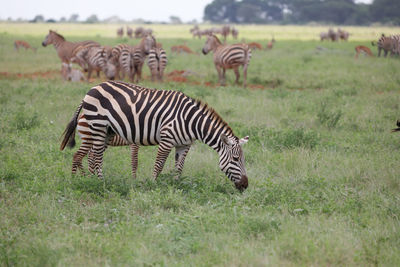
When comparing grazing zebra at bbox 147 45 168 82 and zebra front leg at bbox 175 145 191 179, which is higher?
grazing zebra at bbox 147 45 168 82

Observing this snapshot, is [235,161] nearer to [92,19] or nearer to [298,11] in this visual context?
[298,11]

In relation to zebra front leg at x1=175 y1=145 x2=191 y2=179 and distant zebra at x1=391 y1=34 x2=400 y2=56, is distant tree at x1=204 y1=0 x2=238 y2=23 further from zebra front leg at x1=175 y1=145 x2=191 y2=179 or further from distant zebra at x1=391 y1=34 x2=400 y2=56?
zebra front leg at x1=175 y1=145 x2=191 y2=179

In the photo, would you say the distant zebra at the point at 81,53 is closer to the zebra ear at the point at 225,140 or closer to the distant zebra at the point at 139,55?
the distant zebra at the point at 139,55

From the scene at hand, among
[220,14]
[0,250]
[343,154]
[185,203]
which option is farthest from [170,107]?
[220,14]

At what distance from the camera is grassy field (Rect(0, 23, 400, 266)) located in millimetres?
4332

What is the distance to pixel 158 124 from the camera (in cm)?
630

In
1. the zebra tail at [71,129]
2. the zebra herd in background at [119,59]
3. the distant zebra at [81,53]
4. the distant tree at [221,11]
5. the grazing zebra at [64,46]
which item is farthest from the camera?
the distant tree at [221,11]

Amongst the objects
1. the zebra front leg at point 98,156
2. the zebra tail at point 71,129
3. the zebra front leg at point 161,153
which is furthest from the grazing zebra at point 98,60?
the zebra front leg at point 161,153

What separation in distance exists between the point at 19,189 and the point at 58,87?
314 inches

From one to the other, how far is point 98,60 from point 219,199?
1111cm

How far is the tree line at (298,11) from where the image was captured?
66.9 metres

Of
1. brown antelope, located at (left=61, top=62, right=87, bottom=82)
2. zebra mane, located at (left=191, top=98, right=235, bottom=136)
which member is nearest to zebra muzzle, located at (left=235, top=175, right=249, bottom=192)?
zebra mane, located at (left=191, top=98, right=235, bottom=136)

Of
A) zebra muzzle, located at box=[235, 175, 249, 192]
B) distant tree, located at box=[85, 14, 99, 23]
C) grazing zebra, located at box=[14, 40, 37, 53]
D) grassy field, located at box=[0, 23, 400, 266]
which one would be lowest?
grassy field, located at box=[0, 23, 400, 266]

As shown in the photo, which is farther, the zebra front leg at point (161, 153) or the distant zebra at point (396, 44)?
the distant zebra at point (396, 44)
